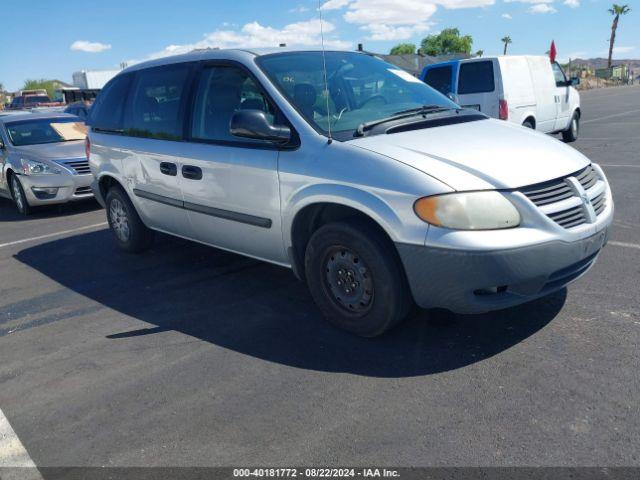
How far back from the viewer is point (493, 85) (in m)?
11.0

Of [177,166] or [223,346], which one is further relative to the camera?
[177,166]

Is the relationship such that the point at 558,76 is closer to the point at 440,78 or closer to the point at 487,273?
the point at 440,78

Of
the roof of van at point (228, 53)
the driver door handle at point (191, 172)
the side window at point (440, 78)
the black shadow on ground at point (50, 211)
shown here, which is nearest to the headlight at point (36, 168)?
the black shadow on ground at point (50, 211)


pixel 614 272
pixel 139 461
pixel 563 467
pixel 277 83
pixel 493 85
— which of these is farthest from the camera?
pixel 493 85

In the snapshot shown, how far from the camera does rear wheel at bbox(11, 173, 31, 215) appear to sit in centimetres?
896

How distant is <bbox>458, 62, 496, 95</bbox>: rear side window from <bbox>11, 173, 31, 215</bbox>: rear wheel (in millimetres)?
7989

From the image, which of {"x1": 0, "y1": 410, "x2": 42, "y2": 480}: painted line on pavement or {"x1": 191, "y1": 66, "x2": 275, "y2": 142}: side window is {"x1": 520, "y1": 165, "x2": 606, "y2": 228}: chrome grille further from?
{"x1": 0, "y1": 410, "x2": 42, "y2": 480}: painted line on pavement

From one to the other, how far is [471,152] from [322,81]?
134 cm

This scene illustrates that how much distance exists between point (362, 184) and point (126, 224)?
11.2 ft

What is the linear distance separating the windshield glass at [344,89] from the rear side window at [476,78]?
6897 mm

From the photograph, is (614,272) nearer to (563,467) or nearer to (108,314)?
(563,467)

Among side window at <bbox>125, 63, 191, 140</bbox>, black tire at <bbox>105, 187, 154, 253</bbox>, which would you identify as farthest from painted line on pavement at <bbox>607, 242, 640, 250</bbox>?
black tire at <bbox>105, 187, 154, 253</bbox>

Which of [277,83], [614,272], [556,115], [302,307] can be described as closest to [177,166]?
[277,83]

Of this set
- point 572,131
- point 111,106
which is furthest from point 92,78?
point 111,106
